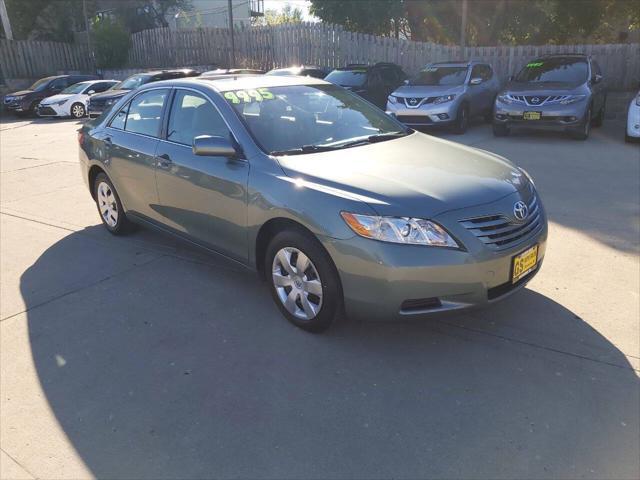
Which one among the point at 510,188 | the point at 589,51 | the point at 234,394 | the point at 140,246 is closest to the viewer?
the point at 234,394

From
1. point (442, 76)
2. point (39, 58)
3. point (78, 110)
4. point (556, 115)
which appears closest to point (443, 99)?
point (442, 76)

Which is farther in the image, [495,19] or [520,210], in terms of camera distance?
[495,19]

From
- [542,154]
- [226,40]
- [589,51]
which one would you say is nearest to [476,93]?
[542,154]

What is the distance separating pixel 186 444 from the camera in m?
2.59

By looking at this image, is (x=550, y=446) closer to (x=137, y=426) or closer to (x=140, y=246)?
(x=137, y=426)

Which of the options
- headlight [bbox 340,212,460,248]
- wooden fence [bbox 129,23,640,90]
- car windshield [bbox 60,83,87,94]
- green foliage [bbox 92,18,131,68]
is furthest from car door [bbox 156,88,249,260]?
green foliage [bbox 92,18,131,68]

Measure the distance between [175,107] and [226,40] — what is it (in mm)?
21231

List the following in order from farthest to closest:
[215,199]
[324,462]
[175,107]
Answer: [175,107] → [215,199] → [324,462]

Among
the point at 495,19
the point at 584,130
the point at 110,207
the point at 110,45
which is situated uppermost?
the point at 495,19

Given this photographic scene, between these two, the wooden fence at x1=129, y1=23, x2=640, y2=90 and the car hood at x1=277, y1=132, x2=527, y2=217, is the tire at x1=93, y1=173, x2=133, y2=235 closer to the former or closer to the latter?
the car hood at x1=277, y1=132, x2=527, y2=217

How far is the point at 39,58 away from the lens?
26016mm

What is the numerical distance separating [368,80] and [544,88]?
15.3ft

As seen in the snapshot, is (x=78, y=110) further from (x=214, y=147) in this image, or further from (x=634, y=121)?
(x=214, y=147)

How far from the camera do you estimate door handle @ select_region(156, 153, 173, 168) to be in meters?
4.32
